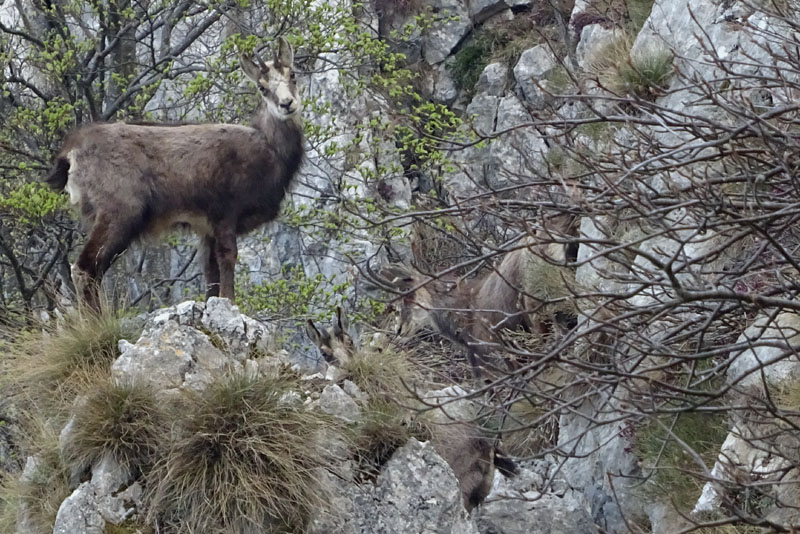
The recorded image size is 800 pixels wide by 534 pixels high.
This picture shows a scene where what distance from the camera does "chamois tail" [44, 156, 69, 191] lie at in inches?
309

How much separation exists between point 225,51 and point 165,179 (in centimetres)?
268

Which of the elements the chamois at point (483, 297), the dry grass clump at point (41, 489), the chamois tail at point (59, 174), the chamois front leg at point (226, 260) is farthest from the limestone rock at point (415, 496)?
the chamois tail at point (59, 174)

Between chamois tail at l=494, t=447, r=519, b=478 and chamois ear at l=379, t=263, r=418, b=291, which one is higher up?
chamois ear at l=379, t=263, r=418, b=291

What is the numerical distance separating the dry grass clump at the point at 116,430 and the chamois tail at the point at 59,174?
8.50ft

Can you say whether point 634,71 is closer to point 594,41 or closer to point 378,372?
point 594,41

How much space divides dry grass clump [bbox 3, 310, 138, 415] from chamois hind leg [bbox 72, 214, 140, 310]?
0.47m

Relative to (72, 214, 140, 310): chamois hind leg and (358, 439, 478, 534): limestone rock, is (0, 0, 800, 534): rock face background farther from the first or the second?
(72, 214, 140, 310): chamois hind leg

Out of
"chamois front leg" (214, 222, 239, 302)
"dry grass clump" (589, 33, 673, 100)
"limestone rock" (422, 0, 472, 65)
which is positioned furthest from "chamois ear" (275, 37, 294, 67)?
"limestone rock" (422, 0, 472, 65)

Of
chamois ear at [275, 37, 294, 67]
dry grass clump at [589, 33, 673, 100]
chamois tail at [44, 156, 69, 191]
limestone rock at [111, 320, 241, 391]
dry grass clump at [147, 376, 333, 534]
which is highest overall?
dry grass clump at [589, 33, 673, 100]

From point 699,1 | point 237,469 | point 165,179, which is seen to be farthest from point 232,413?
point 699,1

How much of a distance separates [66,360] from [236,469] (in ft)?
5.50

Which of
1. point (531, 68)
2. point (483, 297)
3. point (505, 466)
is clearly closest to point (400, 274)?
point (483, 297)

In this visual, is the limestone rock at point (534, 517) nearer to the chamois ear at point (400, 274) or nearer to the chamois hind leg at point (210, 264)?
the chamois ear at point (400, 274)

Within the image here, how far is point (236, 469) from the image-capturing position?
555cm
